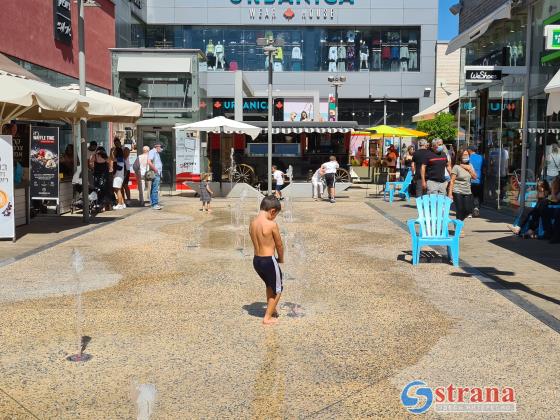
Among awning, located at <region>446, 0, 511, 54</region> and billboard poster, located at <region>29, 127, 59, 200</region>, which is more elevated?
awning, located at <region>446, 0, 511, 54</region>

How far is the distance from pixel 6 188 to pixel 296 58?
3850cm

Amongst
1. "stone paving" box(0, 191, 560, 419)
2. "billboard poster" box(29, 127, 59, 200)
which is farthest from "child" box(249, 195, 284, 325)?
"billboard poster" box(29, 127, 59, 200)

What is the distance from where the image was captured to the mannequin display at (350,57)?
4775 centimetres

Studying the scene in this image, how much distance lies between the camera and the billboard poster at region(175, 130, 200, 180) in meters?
24.3

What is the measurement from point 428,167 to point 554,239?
2688 mm

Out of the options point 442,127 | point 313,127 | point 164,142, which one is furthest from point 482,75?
point 442,127

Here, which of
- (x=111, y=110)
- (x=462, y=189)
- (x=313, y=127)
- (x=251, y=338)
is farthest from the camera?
(x=313, y=127)

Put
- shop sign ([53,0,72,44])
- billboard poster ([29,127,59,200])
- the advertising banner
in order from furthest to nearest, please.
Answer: shop sign ([53,0,72,44]), billboard poster ([29,127,59,200]), the advertising banner

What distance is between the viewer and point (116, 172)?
17250 millimetres

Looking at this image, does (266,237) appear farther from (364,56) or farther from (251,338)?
(364,56)

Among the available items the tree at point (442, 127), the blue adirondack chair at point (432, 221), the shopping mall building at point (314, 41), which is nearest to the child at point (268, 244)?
the blue adirondack chair at point (432, 221)

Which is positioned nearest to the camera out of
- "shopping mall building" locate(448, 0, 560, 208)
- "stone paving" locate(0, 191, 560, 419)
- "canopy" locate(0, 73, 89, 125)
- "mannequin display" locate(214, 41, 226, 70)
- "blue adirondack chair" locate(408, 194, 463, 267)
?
"stone paving" locate(0, 191, 560, 419)

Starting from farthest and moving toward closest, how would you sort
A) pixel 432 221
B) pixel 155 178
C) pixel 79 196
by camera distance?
1. pixel 155 178
2. pixel 79 196
3. pixel 432 221

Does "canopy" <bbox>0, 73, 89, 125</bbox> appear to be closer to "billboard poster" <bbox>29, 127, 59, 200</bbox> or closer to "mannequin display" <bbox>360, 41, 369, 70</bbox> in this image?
"billboard poster" <bbox>29, 127, 59, 200</bbox>
